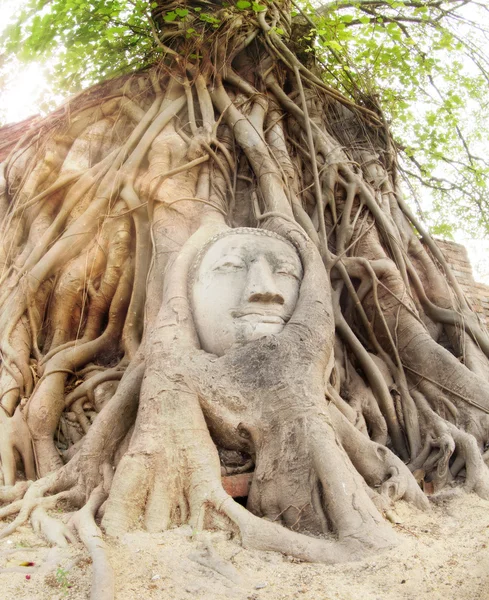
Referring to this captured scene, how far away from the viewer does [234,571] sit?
63.8 inches

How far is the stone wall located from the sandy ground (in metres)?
3.86

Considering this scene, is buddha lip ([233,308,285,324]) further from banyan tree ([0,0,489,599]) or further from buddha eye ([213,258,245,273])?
buddha eye ([213,258,245,273])

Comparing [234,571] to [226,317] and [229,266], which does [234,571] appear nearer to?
[226,317]

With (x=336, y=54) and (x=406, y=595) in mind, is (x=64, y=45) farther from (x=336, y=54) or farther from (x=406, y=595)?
(x=406, y=595)

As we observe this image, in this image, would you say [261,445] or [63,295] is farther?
[63,295]

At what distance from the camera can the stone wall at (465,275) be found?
5.43 meters

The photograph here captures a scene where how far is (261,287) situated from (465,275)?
352 centimetres

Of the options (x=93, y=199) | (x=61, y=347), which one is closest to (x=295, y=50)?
(x=93, y=199)

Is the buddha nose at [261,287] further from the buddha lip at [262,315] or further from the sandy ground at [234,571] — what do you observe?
the sandy ground at [234,571]

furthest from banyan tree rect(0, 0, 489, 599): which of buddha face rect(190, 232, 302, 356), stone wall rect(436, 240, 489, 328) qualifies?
stone wall rect(436, 240, 489, 328)

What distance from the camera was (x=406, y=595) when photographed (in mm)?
1461

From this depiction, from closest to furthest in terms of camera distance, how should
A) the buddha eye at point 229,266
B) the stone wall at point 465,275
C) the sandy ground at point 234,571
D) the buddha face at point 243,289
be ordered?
1. the sandy ground at point 234,571
2. the buddha face at point 243,289
3. the buddha eye at point 229,266
4. the stone wall at point 465,275

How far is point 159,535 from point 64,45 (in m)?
4.68

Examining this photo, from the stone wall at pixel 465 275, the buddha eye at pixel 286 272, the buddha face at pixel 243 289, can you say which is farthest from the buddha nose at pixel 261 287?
the stone wall at pixel 465 275
